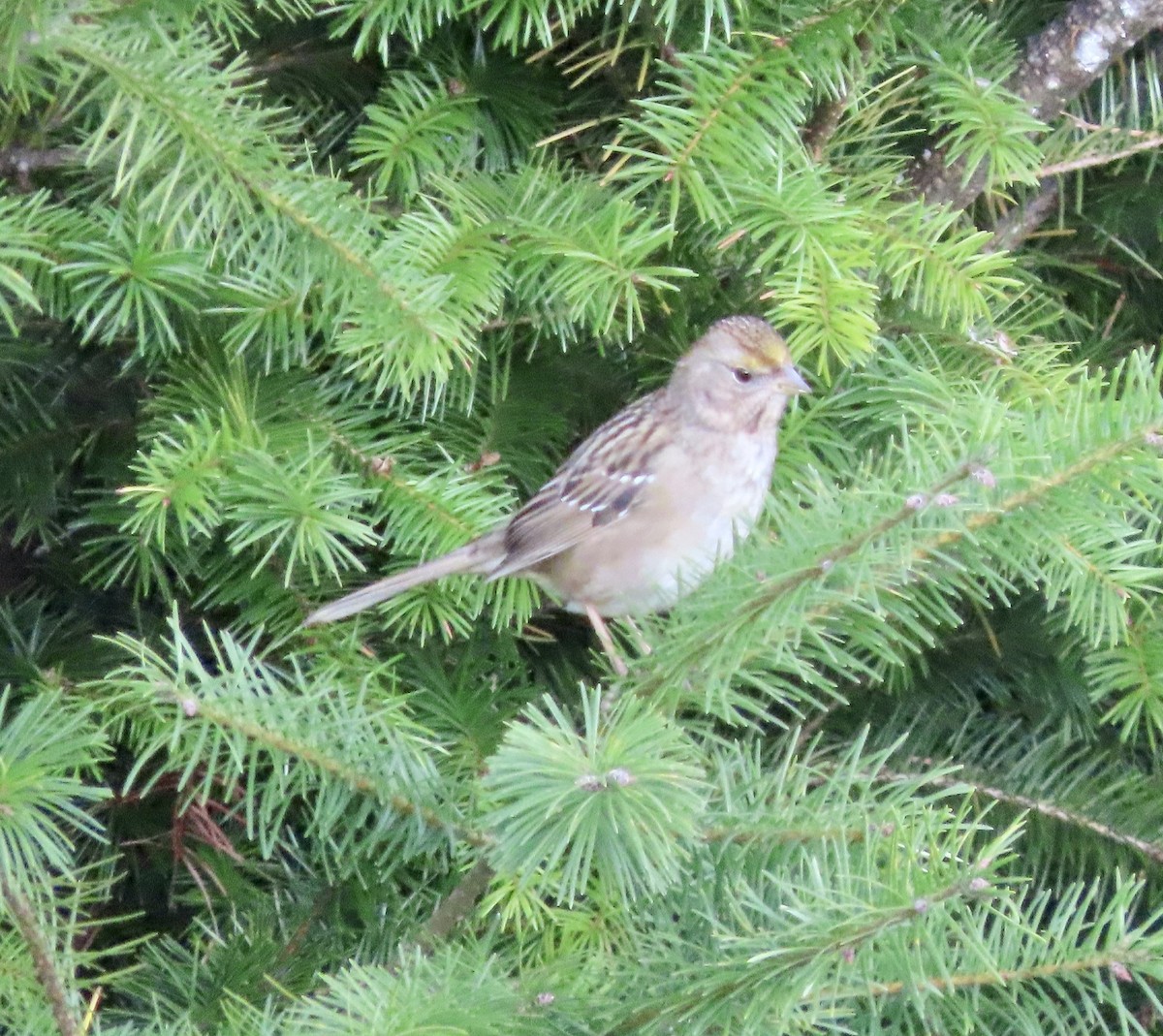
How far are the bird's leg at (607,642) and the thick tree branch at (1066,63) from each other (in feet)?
2.14

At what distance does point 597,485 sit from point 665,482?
4.7 inches

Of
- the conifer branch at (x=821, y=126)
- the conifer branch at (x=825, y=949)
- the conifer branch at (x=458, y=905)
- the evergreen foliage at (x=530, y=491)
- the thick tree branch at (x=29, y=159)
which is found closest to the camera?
the conifer branch at (x=825, y=949)

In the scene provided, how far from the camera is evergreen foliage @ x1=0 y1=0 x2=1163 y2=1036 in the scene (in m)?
1.00

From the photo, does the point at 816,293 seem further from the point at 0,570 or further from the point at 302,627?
the point at 0,570

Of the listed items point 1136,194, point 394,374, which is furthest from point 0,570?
point 1136,194

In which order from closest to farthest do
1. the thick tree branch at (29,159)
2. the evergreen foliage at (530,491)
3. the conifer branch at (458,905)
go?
the evergreen foliage at (530,491), the conifer branch at (458,905), the thick tree branch at (29,159)

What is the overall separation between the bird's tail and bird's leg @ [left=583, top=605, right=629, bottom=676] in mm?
177

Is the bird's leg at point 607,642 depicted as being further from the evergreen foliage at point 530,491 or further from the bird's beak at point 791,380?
the bird's beak at point 791,380

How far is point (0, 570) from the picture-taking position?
6.33 feet

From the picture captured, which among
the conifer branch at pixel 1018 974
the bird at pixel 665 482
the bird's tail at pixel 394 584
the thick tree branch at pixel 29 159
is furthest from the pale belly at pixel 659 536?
the conifer branch at pixel 1018 974

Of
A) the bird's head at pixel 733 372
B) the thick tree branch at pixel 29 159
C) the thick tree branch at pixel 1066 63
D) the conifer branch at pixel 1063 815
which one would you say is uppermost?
the thick tree branch at pixel 1066 63

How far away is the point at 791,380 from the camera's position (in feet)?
5.90

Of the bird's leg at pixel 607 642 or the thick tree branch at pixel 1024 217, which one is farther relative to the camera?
the thick tree branch at pixel 1024 217

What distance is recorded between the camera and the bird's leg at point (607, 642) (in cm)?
129
